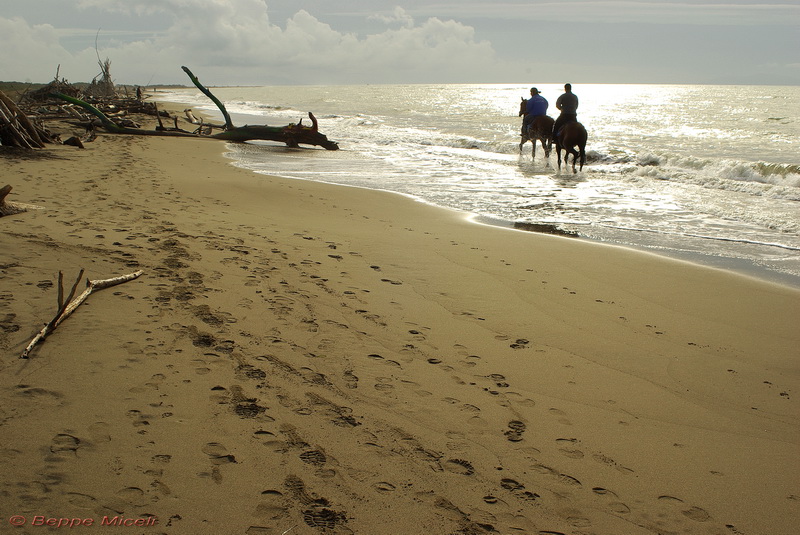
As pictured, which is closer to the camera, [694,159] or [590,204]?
[590,204]

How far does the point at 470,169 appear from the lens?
14.2 m

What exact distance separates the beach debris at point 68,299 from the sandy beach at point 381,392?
0.18 ft

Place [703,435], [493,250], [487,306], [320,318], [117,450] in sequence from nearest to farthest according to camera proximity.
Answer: [117,450], [703,435], [320,318], [487,306], [493,250]

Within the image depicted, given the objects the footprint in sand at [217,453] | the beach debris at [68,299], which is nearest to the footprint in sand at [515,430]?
the footprint in sand at [217,453]

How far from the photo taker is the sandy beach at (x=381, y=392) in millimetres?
2107

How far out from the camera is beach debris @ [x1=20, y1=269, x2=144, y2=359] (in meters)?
2.97

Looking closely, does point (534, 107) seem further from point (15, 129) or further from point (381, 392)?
point (381, 392)

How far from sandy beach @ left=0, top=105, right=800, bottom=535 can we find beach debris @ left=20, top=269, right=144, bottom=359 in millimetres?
56

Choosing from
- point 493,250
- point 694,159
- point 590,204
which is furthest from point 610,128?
point 493,250

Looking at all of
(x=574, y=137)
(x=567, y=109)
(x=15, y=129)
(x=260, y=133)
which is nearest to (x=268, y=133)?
(x=260, y=133)

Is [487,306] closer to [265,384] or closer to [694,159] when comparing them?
[265,384]

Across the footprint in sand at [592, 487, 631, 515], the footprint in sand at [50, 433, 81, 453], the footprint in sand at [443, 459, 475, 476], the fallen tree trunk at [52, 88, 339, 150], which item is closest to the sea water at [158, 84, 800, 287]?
the fallen tree trunk at [52, 88, 339, 150]

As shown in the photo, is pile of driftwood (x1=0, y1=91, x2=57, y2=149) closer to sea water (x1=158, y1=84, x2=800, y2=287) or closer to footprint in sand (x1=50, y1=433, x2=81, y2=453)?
sea water (x1=158, y1=84, x2=800, y2=287)

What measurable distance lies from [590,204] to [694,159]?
7883 millimetres
